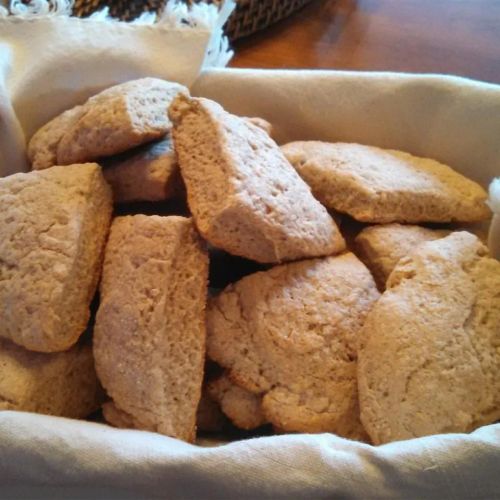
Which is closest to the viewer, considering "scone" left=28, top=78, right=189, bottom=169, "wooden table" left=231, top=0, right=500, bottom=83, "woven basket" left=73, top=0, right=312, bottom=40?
"scone" left=28, top=78, right=189, bottom=169

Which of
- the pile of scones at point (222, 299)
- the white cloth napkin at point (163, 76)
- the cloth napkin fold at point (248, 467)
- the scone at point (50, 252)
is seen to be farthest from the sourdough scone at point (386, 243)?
the scone at point (50, 252)

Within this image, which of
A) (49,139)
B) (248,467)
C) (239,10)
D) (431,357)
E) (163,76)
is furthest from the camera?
(239,10)

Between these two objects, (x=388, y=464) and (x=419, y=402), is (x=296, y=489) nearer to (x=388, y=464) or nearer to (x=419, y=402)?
(x=388, y=464)

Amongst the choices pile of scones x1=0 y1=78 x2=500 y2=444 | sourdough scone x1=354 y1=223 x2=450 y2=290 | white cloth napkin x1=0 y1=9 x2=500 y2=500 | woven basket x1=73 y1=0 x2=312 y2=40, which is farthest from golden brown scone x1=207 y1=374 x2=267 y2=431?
woven basket x1=73 y1=0 x2=312 y2=40

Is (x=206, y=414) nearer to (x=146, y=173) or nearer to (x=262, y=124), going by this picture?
(x=146, y=173)

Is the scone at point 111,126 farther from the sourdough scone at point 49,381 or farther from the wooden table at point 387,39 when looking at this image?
the wooden table at point 387,39

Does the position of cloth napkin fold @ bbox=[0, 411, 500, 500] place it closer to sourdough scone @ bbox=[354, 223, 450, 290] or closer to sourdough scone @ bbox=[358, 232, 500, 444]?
sourdough scone @ bbox=[358, 232, 500, 444]

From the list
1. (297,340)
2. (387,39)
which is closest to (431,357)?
(297,340)
